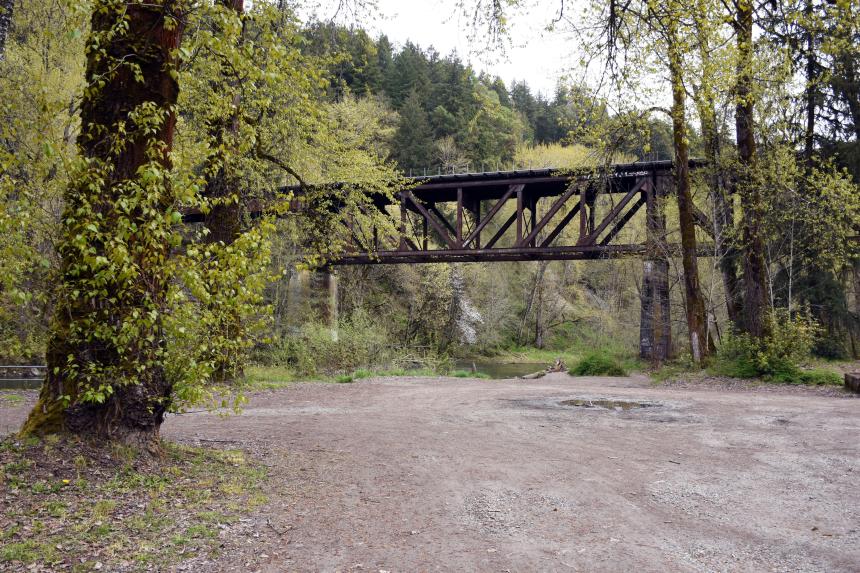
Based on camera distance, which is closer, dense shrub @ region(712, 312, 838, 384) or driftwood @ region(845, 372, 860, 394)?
driftwood @ region(845, 372, 860, 394)

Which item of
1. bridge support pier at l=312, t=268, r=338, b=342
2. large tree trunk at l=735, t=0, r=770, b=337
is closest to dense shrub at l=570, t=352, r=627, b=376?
large tree trunk at l=735, t=0, r=770, b=337

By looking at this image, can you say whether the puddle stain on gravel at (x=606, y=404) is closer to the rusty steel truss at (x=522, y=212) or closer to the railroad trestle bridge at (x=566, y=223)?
the railroad trestle bridge at (x=566, y=223)

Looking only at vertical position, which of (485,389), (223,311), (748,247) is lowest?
(485,389)

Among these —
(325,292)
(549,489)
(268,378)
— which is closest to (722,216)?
(268,378)

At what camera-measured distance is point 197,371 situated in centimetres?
560

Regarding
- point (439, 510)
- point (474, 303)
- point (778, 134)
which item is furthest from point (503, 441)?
point (474, 303)

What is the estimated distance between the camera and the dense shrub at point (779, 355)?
605 inches

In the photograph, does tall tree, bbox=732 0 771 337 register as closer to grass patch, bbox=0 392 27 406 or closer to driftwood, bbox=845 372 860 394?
driftwood, bbox=845 372 860 394

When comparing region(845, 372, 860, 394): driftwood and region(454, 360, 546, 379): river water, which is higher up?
region(845, 372, 860, 394): driftwood

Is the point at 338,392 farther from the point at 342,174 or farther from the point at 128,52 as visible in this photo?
the point at 128,52

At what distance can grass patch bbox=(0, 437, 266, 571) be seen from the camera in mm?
4055

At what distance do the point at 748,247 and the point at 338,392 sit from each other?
12.5 meters

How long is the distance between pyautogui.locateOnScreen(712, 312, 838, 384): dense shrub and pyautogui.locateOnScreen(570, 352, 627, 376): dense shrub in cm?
513

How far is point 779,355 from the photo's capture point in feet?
52.3
